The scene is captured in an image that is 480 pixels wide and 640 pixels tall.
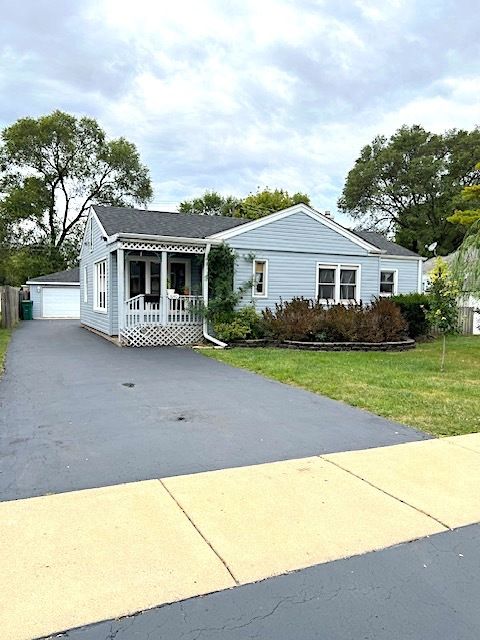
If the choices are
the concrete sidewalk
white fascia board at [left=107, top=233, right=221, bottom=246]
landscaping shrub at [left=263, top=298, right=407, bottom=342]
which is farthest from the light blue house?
the concrete sidewalk

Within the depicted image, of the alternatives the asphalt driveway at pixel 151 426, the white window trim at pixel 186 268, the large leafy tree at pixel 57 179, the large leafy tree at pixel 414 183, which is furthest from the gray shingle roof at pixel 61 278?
the large leafy tree at pixel 414 183

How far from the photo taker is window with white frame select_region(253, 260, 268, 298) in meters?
15.7

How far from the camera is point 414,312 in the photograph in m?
16.3

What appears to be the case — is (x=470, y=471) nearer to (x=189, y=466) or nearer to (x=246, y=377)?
(x=189, y=466)

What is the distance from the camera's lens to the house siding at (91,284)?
15.1m

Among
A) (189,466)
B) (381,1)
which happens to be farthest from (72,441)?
(381,1)

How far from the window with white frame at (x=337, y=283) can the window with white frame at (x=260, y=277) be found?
2173 mm

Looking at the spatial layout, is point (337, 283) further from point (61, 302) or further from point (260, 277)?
point (61, 302)

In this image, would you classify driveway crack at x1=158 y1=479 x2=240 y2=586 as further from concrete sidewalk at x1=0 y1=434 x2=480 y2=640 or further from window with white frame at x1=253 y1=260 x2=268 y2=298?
window with white frame at x1=253 y1=260 x2=268 y2=298

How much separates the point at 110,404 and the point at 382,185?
38504 mm

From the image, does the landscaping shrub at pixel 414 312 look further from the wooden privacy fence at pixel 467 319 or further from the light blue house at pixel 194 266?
the wooden privacy fence at pixel 467 319

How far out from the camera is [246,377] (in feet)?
29.6

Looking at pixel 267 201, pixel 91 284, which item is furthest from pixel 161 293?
pixel 267 201

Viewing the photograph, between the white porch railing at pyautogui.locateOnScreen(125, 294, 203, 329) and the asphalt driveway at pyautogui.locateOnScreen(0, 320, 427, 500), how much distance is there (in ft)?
15.6
